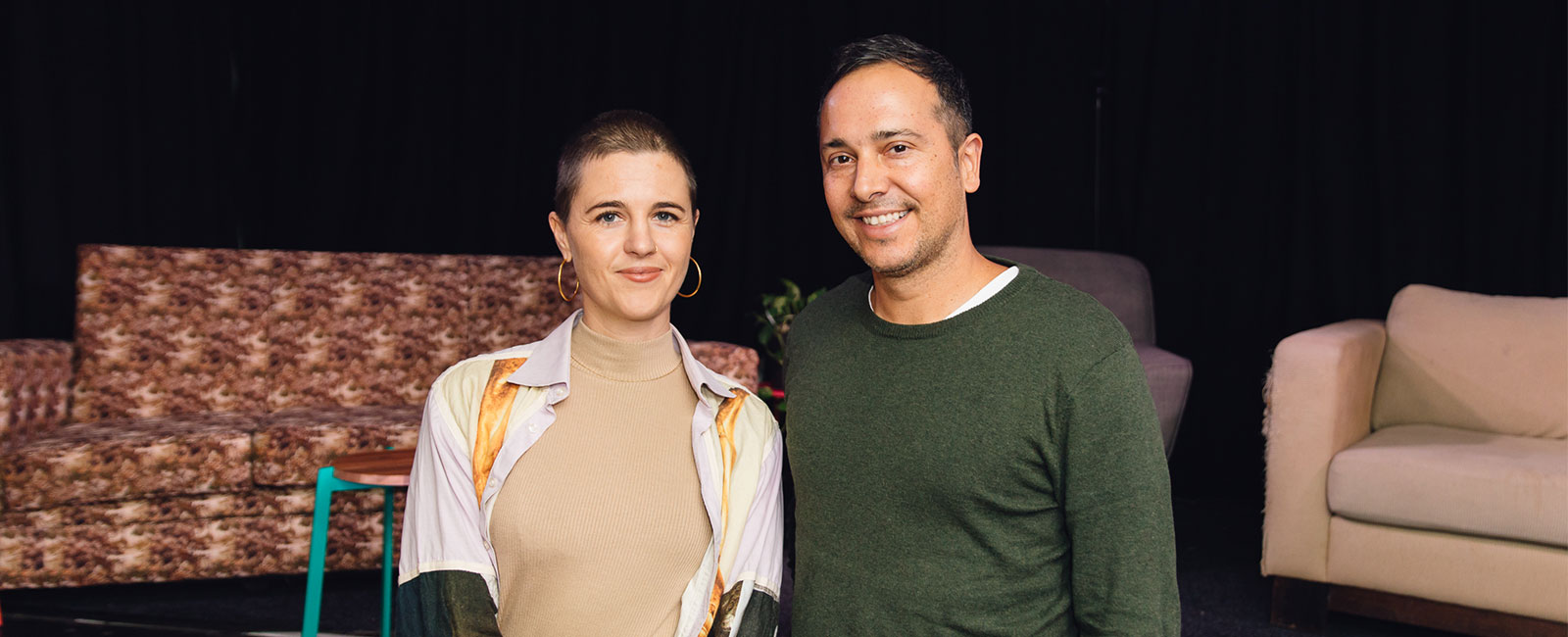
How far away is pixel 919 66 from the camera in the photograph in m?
1.29

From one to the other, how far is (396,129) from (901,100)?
3.78 m

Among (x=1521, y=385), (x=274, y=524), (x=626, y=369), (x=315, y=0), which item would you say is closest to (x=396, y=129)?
(x=315, y=0)

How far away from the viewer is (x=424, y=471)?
1216mm

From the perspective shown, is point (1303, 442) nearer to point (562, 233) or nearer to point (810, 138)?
point (562, 233)

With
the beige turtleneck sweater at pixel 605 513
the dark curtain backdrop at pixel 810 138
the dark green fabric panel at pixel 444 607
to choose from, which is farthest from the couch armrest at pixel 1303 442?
the dark green fabric panel at pixel 444 607

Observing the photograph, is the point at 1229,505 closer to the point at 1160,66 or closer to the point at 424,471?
the point at 1160,66

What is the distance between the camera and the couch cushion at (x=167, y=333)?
328 centimetres

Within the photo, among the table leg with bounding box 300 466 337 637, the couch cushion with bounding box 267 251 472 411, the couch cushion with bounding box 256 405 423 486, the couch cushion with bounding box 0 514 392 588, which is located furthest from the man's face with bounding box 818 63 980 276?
the couch cushion with bounding box 267 251 472 411

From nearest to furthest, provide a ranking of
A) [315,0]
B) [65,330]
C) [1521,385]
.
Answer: [1521,385]
[65,330]
[315,0]

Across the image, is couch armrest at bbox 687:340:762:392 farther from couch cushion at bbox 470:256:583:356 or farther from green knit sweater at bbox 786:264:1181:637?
green knit sweater at bbox 786:264:1181:637

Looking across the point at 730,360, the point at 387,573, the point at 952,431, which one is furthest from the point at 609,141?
the point at 730,360

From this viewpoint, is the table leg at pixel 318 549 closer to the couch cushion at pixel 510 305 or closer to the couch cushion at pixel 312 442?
the couch cushion at pixel 312 442

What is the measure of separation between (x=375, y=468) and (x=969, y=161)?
1.46 m

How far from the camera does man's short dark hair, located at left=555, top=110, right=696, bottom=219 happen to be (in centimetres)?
128
